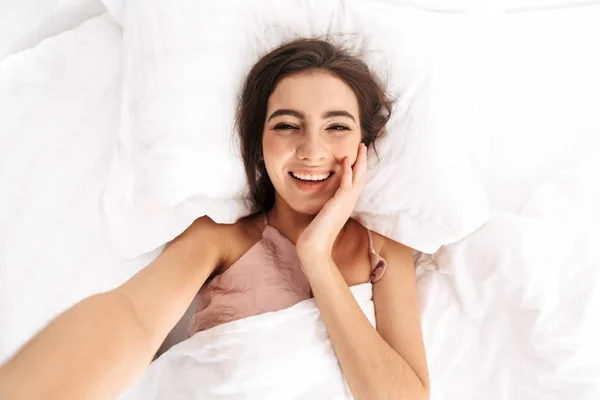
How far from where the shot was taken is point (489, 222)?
4.05 feet

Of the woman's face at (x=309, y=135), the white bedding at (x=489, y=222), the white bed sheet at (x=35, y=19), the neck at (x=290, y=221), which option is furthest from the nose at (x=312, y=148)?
the white bed sheet at (x=35, y=19)

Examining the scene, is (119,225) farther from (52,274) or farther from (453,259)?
(453,259)

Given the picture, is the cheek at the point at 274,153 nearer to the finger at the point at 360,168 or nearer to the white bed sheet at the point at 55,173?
the finger at the point at 360,168

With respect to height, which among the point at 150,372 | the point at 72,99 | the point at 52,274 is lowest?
the point at 150,372

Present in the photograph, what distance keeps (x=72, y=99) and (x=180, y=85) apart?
30 centimetres

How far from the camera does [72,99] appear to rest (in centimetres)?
126

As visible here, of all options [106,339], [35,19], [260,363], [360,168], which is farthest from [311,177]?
[35,19]

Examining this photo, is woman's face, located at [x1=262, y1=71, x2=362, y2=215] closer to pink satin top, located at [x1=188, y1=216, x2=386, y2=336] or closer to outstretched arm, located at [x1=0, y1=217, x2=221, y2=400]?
pink satin top, located at [x1=188, y1=216, x2=386, y2=336]

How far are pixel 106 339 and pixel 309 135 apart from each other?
524 mm

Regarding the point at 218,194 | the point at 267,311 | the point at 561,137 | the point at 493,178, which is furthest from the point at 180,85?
the point at 561,137

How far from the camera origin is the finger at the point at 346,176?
1119mm

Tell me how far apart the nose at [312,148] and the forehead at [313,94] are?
5 cm

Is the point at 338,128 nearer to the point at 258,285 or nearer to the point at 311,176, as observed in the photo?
the point at 311,176

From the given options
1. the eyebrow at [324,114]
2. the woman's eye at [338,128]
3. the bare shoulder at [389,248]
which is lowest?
the bare shoulder at [389,248]
